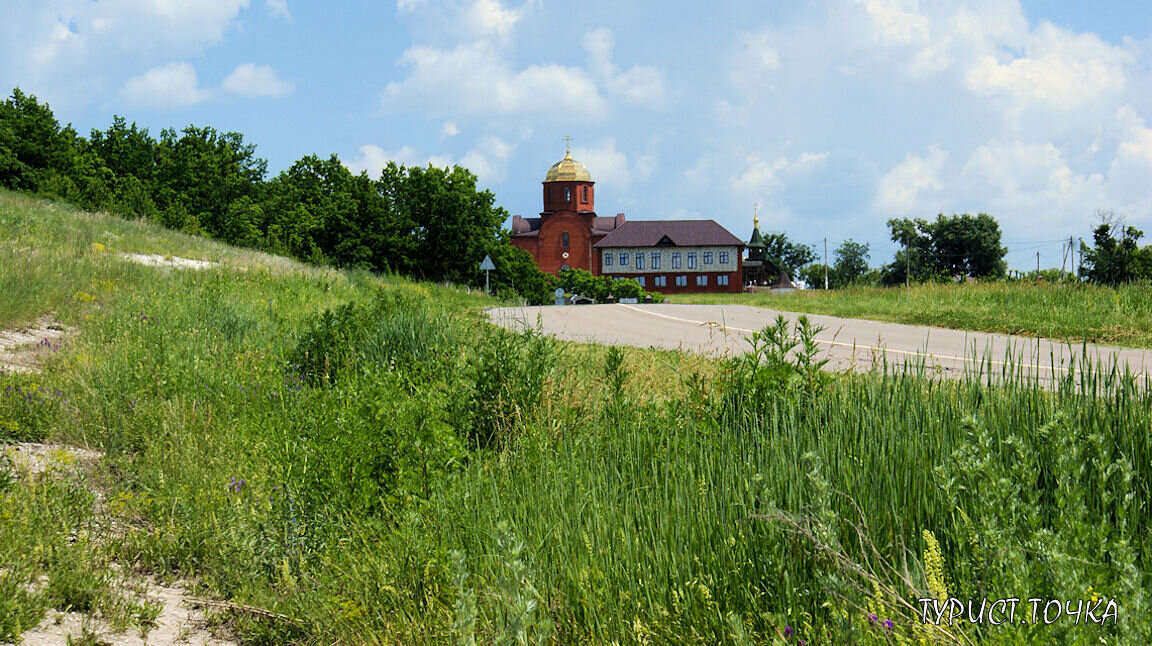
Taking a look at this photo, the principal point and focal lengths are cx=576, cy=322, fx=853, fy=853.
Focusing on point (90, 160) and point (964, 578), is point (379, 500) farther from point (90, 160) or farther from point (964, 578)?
point (90, 160)

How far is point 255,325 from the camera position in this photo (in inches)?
401

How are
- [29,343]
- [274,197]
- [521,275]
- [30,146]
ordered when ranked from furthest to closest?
[274,197]
[521,275]
[30,146]
[29,343]

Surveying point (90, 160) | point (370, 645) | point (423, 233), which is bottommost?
point (370, 645)

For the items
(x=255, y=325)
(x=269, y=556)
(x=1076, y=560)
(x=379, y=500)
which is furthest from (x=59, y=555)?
(x=255, y=325)

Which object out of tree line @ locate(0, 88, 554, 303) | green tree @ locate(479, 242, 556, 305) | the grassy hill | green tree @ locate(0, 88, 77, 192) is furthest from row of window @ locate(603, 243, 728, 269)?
the grassy hill

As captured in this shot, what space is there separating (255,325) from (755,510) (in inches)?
327

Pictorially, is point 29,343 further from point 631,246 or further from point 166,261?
point 631,246

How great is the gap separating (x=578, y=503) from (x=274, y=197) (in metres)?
71.2

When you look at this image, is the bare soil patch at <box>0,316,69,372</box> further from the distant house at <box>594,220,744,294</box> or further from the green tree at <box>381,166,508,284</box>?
the distant house at <box>594,220,744,294</box>

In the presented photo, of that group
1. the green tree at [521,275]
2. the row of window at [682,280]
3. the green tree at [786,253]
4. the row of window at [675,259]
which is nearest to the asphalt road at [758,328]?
the green tree at [521,275]

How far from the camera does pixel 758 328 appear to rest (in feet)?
50.9

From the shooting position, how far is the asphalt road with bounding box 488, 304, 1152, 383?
10375 mm

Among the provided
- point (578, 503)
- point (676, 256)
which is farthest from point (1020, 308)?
point (676, 256)

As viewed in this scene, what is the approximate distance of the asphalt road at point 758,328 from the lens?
408 inches
